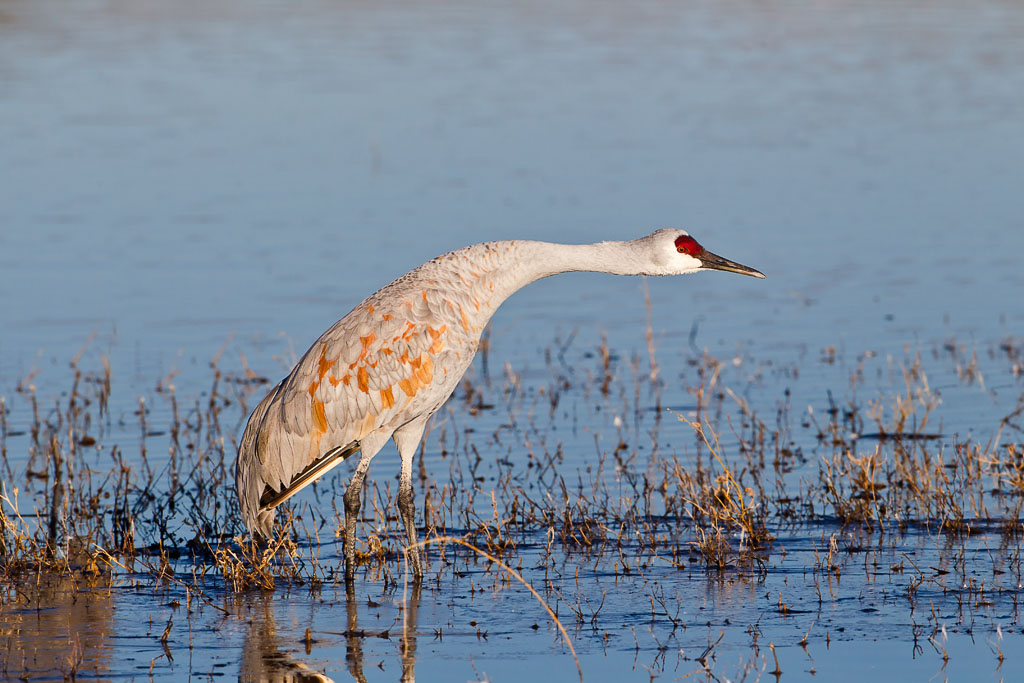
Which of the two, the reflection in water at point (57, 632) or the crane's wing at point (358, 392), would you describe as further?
the crane's wing at point (358, 392)

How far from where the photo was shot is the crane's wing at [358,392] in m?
6.43

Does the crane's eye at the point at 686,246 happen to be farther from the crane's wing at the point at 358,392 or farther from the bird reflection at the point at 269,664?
the bird reflection at the point at 269,664

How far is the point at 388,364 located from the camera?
21.1 feet

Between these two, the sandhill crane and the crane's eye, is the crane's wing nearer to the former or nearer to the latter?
the sandhill crane

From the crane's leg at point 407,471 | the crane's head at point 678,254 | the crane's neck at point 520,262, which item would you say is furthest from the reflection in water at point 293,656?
the crane's head at point 678,254

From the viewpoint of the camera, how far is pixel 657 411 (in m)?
9.35

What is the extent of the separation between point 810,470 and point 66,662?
13.6ft

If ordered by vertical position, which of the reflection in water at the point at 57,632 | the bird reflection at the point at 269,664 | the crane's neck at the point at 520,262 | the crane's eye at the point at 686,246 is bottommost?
the bird reflection at the point at 269,664

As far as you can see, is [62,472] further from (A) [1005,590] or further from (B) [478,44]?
(B) [478,44]

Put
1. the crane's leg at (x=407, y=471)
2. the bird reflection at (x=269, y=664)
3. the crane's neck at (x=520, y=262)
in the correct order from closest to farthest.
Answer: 1. the bird reflection at (x=269, y=664)
2. the crane's neck at (x=520, y=262)
3. the crane's leg at (x=407, y=471)

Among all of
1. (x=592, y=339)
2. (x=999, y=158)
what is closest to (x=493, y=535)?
(x=592, y=339)

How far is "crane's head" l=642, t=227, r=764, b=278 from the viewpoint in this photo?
21.6ft

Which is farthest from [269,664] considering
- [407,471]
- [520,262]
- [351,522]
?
[520,262]

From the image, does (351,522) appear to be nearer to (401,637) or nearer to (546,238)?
(401,637)
